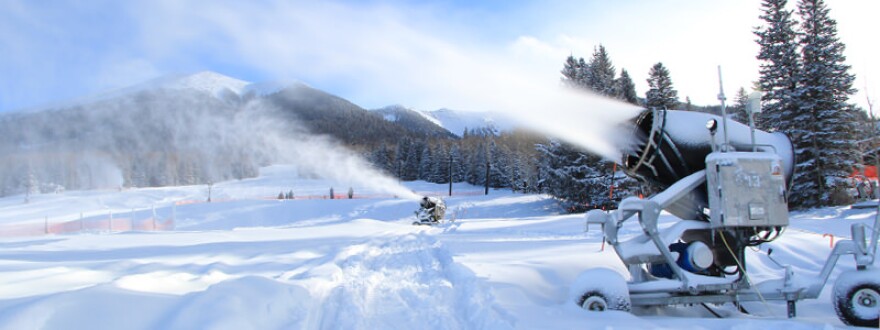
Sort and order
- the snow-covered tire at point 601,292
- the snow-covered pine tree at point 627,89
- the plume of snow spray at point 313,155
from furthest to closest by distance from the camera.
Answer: the plume of snow spray at point 313,155, the snow-covered pine tree at point 627,89, the snow-covered tire at point 601,292

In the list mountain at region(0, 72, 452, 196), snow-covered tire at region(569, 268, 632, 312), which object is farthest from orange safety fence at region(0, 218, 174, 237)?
snow-covered tire at region(569, 268, 632, 312)

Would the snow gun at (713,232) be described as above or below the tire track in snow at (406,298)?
above

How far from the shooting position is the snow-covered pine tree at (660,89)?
3497 cm

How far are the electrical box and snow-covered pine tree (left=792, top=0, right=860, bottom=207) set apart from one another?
87.4 ft

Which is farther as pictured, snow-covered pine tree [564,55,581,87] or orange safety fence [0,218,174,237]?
snow-covered pine tree [564,55,581,87]

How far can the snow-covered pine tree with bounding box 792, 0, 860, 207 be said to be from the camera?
1037 inches

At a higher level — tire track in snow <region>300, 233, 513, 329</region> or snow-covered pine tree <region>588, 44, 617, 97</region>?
snow-covered pine tree <region>588, 44, 617, 97</region>

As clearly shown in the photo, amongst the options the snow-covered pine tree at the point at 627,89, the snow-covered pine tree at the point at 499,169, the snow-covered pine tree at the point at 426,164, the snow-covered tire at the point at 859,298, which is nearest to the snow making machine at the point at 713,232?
the snow-covered tire at the point at 859,298

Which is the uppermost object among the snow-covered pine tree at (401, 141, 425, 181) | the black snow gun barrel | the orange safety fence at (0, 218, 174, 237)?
the snow-covered pine tree at (401, 141, 425, 181)

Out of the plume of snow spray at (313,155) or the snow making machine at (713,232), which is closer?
the snow making machine at (713,232)

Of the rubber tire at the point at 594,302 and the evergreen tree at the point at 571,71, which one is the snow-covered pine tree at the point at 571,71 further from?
the rubber tire at the point at 594,302

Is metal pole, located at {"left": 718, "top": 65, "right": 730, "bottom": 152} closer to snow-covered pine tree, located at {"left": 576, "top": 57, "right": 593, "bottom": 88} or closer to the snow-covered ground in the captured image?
the snow-covered ground

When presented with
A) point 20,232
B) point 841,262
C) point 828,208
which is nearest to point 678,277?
point 841,262

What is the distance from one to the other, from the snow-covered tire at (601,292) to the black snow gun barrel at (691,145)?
1.42m
